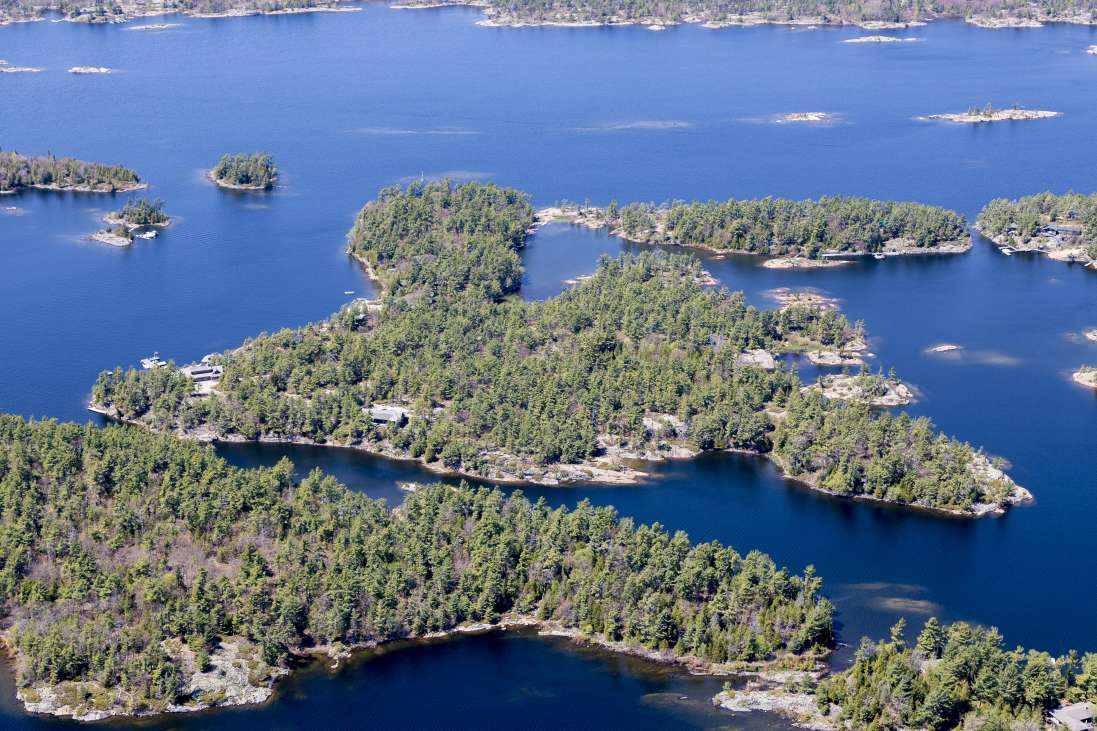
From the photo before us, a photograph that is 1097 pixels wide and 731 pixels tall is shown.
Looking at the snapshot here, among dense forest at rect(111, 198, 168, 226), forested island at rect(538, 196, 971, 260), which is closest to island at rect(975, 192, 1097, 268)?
forested island at rect(538, 196, 971, 260)

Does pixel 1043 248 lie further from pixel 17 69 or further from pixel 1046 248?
pixel 17 69

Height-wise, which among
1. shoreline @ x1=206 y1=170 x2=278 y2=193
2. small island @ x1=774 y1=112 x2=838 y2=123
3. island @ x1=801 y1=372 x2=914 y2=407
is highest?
small island @ x1=774 y1=112 x2=838 y2=123

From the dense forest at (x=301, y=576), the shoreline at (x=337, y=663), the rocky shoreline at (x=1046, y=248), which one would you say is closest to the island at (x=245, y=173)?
the dense forest at (x=301, y=576)

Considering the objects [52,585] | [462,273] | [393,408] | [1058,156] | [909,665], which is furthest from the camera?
[1058,156]

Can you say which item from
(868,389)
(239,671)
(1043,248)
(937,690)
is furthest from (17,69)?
(937,690)

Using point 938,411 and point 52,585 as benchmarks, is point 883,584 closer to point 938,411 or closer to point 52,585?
point 938,411

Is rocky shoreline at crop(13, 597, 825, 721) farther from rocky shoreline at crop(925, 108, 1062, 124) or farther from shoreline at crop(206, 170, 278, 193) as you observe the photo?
rocky shoreline at crop(925, 108, 1062, 124)

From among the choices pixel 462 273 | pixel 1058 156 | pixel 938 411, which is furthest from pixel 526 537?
pixel 1058 156
